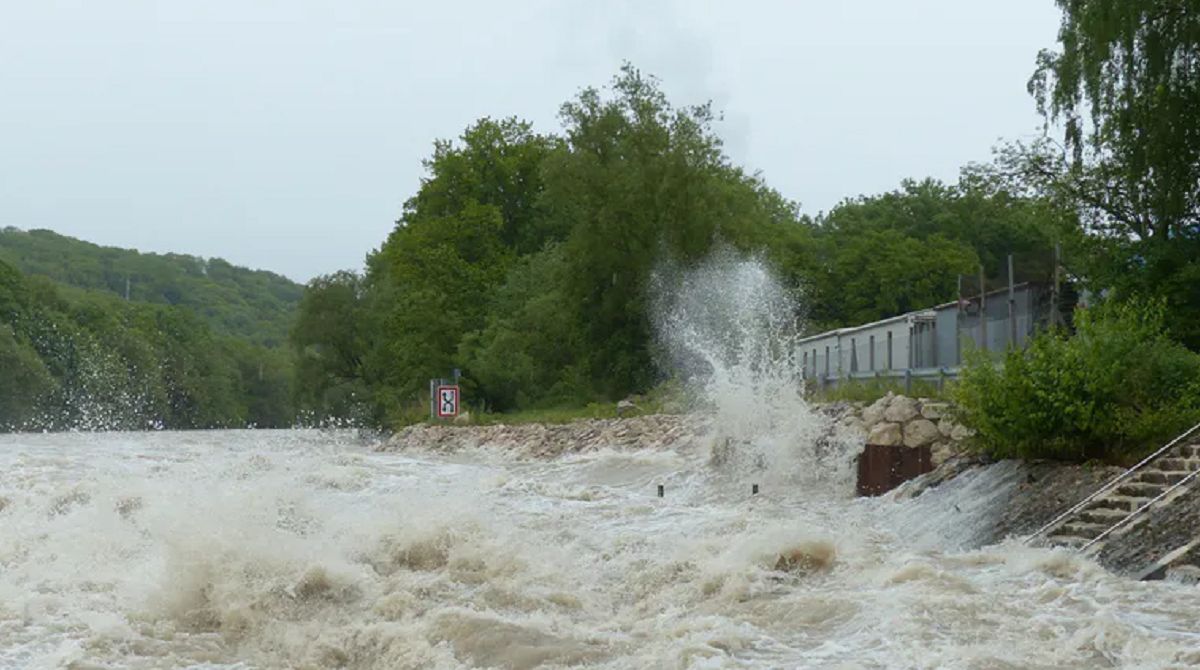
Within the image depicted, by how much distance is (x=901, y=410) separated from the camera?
23719 mm

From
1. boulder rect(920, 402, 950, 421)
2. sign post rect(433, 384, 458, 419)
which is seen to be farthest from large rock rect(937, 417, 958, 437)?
sign post rect(433, 384, 458, 419)

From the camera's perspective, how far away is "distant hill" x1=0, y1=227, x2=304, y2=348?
159 metres

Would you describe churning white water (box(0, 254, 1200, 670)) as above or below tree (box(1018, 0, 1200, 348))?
below

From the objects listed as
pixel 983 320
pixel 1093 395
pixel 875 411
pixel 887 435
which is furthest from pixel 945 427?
pixel 983 320

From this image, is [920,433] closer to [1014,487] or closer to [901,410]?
[901,410]

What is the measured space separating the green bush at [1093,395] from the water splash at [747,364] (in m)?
5.35

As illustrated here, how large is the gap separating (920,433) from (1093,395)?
18.1 feet

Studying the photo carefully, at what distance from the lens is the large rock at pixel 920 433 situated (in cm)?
2219

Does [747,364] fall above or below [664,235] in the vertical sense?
below

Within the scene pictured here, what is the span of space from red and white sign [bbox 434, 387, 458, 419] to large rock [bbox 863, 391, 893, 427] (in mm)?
31468

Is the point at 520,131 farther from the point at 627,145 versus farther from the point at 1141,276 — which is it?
the point at 1141,276

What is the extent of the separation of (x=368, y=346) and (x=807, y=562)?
5870cm

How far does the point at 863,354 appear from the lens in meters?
41.5

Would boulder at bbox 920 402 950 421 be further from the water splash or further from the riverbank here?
the water splash
